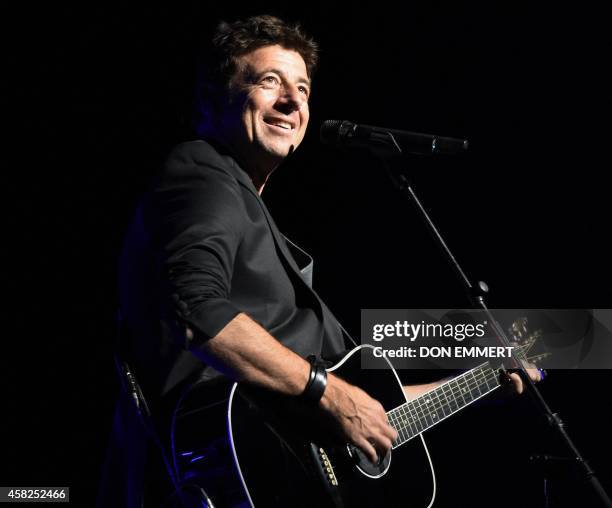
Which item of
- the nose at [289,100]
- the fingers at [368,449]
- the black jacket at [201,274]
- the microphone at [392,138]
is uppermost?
the nose at [289,100]

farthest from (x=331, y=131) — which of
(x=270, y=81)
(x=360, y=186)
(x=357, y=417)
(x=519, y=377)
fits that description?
(x=360, y=186)

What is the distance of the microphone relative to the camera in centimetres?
202

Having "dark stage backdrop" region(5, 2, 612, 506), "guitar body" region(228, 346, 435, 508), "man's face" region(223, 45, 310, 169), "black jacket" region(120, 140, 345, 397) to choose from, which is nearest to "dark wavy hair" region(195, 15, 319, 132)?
"man's face" region(223, 45, 310, 169)

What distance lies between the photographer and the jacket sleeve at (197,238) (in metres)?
1.49

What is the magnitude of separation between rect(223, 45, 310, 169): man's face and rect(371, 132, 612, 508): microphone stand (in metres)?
0.34

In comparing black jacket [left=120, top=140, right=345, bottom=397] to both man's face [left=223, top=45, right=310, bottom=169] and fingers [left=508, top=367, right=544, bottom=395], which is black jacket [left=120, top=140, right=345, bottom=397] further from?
fingers [left=508, top=367, right=544, bottom=395]

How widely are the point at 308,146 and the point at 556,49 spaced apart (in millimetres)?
1439

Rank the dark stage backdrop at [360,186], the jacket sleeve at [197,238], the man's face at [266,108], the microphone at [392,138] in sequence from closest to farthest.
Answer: the jacket sleeve at [197,238] < the microphone at [392,138] < the man's face at [266,108] < the dark stage backdrop at [360,186]

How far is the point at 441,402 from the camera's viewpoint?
225cm

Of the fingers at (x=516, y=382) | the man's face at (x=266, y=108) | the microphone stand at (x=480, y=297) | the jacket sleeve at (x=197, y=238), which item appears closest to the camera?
the jacket sleeve at (x=197, y=238)

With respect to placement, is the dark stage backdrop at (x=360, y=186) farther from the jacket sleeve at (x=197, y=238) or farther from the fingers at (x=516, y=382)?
the jacket sleeve at (x=197, y=238)

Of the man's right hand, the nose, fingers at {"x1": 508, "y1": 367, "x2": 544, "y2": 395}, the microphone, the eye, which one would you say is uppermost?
the eye

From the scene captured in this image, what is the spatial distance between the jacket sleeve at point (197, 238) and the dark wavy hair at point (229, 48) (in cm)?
54

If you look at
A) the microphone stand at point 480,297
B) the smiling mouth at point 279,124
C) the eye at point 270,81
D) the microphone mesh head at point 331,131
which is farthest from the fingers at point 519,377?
the eye at point 270,81
